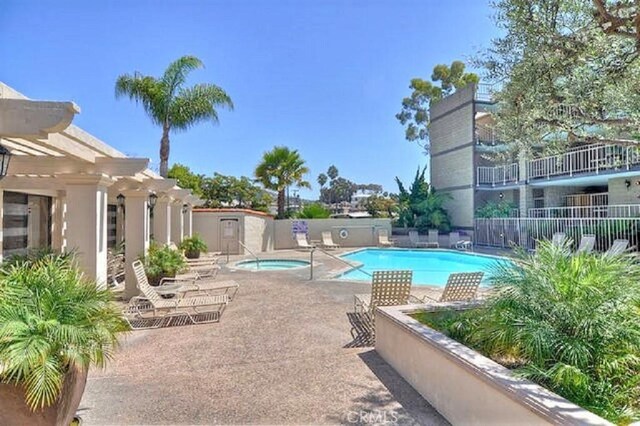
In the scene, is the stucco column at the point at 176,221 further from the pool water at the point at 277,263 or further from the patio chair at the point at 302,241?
the patio chair at the point at 302,241

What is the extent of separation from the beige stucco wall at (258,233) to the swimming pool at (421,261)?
5.19 metres

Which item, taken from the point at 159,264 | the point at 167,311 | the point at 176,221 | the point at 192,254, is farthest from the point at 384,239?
the point at 167,311

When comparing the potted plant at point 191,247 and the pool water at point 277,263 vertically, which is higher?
the potted plant at point 191,247

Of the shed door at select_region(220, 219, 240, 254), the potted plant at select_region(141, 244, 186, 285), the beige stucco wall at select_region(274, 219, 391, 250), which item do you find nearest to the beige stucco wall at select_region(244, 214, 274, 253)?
the shed door at select_region(220, 219, 240, 254)

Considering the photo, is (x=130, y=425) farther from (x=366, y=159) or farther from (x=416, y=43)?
(x=366, y=159)

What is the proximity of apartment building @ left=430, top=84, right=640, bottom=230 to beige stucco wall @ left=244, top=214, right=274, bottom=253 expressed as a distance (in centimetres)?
1337

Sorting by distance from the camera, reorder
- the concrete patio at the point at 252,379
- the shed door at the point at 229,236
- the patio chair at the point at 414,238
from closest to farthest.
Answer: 1. the concrete patio at the point at 252,379
2. the shed door at the point at 229,236
3. the patio chair at the point at 414,238

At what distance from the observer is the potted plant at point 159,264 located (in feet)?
32.5

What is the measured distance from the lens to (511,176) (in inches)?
930

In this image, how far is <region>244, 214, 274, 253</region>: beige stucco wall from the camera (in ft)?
65.7

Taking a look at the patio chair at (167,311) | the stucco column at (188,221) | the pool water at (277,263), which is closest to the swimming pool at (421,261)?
the pool water at (277,263)

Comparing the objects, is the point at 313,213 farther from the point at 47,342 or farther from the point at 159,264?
the point at 47,342

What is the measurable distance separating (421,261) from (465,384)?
664 inches

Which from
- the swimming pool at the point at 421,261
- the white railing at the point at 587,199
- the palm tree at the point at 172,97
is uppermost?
the palm tree at the point at 172,97
